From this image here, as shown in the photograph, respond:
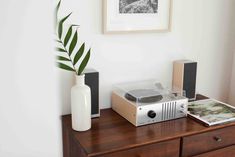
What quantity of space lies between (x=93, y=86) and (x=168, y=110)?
0.42 metres

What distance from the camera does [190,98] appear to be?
5.72 ft

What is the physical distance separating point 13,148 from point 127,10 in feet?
3.77

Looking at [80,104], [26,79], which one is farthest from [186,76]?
[26,79]

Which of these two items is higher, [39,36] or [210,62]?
[39,36]

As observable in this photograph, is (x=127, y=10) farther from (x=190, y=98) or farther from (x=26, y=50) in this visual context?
(x=26, y=50)

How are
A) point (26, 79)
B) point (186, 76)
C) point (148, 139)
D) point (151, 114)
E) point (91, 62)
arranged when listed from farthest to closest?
point (186, 76) < point (91, 62) < point (151, 114) < point (148, 139) < point (26, 79)

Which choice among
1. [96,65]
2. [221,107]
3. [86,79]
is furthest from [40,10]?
[221,107]

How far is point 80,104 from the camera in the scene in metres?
1.27

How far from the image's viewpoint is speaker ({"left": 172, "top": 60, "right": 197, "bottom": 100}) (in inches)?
66.5

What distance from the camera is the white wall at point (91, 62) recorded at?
0.47 m

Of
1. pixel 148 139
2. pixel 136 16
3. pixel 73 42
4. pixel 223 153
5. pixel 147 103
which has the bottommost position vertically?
pixel 223 153

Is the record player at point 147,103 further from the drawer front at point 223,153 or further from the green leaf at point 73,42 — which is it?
the green leaf at point 73,42

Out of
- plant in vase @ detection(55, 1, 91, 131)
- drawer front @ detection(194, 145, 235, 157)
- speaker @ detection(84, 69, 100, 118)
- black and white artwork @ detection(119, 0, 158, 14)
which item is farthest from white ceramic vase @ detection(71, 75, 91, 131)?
drawer front @ detection(194, 145, 235, 157)

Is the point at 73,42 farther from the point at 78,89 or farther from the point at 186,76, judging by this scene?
the point at 186,76
